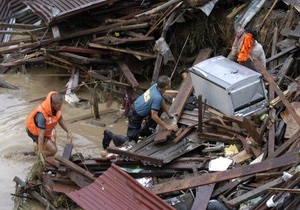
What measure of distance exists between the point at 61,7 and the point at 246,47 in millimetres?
5609

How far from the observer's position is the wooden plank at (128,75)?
12.3 meters

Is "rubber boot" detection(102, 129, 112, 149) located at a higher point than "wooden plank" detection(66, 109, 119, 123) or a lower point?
higher

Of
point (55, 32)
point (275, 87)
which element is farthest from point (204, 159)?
point (55, 32)

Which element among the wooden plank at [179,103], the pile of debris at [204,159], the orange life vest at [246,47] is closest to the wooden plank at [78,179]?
the pile of debris at [204,159]

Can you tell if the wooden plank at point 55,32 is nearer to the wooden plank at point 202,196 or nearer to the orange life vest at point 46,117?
the orange life vest at point 46,117

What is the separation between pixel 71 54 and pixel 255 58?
5551mm

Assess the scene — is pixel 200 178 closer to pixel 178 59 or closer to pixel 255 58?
pixel 255 58

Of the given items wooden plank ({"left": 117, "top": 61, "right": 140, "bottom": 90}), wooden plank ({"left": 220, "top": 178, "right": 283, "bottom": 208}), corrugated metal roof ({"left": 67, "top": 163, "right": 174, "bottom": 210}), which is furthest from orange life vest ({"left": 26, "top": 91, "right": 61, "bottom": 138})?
wooden plank ({"left": 220, "top": 178, "right": 283, "bottom": 208})

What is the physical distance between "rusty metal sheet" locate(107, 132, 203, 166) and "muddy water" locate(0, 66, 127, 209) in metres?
1.89

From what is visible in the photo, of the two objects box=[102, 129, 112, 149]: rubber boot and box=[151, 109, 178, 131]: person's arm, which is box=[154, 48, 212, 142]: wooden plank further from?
box=[102, 129, 112, 149]: rubber boot

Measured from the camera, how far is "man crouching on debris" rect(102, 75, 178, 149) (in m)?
8.79

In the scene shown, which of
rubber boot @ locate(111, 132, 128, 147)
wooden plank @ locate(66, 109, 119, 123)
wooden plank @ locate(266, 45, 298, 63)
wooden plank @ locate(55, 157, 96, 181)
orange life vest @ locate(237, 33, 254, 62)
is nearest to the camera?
wooden plank @ locate(55, 157, 96, 181)

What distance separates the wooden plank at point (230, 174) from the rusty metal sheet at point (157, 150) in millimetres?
531

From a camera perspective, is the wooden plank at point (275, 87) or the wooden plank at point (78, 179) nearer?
the wooden plank at point (275, 87)
